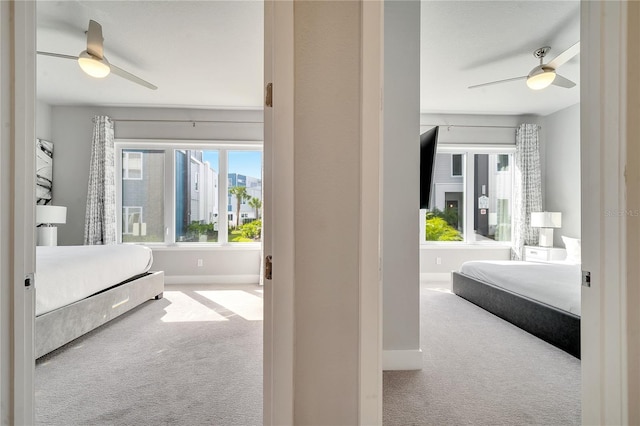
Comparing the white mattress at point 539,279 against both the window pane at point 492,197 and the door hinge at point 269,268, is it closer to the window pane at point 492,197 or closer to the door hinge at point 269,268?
the window pane at point 492,197

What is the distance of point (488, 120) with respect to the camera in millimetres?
5020

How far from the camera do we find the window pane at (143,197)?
4840 millimetres

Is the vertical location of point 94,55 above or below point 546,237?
above

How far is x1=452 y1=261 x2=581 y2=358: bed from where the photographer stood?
236 centimetres

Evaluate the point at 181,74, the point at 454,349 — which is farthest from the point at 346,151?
the point at 181,74

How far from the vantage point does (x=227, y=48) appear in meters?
3.04

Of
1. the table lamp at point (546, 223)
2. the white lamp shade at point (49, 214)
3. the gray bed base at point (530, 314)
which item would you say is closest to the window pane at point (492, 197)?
the table lamp at point (546, 223)

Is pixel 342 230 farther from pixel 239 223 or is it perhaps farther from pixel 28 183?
pixel 239 223

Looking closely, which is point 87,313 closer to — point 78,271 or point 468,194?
point 78,271

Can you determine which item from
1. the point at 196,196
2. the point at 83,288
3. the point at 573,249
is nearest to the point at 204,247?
the point at 196,196

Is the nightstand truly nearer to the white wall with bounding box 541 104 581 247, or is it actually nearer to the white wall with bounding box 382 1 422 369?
the white wall with bounding box 541 104 581 247

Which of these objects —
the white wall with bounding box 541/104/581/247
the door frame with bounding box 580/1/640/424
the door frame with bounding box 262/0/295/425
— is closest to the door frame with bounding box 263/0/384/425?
the door frame with bounding box 262/0/295/425

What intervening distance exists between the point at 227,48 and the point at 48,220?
3.08 metres

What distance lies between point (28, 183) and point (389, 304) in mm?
1975
